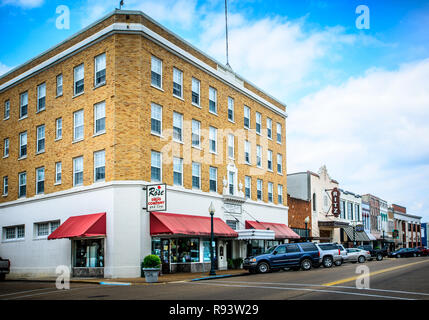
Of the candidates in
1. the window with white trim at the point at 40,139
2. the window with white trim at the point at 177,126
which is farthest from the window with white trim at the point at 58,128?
the window with white trim at the point at 177,126

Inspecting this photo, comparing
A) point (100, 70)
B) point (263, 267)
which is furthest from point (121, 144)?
point (263, 267)

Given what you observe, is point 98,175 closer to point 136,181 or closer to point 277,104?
point 136,181

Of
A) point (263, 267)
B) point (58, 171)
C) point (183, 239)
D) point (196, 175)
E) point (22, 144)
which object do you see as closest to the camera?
point (263, 267)

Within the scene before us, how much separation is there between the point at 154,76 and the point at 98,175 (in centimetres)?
705

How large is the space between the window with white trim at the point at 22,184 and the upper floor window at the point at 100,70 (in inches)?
409

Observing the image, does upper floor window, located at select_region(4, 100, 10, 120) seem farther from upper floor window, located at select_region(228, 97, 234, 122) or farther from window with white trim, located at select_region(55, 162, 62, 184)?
upper floor window, located at select_region(228, 97, 234, 122)

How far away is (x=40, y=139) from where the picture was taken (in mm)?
33219

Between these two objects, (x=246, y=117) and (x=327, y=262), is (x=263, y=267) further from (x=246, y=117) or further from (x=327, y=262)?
(x=246, y=117)

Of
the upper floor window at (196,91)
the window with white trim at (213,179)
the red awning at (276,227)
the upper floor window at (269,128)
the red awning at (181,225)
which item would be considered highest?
the upper floor window at (196,91)

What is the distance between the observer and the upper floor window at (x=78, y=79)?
30.2 metres

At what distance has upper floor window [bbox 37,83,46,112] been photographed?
3319cm

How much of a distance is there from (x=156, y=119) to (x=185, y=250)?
8.64m

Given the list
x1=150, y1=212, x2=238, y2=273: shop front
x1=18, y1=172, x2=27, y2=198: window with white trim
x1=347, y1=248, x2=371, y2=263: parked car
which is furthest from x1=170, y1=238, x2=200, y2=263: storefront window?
x1=347, y1=248, x2=371, y2=263: parked car

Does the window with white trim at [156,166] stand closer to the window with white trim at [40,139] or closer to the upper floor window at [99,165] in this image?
the upper floor window at [99,165]
